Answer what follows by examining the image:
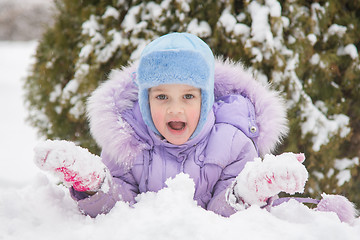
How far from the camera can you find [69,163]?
57.9 inches

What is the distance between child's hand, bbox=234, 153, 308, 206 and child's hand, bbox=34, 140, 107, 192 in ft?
1.81

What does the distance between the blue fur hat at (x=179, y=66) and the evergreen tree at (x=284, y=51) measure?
2.69ft

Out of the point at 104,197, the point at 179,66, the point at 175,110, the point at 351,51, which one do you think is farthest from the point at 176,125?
the point at 351,51

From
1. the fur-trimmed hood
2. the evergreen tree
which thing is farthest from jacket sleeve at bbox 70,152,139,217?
the evergreen tree

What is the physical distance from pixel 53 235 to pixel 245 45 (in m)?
1.64

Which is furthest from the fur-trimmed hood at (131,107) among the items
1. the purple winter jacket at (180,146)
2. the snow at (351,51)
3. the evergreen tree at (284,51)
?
the snow at (351,51)

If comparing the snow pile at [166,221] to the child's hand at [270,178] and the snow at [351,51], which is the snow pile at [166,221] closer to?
the child's hand at [270,178]

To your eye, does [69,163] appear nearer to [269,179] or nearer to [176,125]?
[176,125]

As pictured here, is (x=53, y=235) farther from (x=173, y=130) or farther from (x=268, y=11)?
(x=268, y=11)

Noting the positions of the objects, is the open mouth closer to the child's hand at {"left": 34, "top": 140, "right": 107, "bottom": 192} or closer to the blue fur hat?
the blue fur hat

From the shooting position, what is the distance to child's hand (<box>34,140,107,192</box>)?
145cm

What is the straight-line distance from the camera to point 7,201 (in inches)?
61.0

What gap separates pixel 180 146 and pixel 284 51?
1134 millimetres

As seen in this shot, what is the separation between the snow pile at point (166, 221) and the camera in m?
1.31
